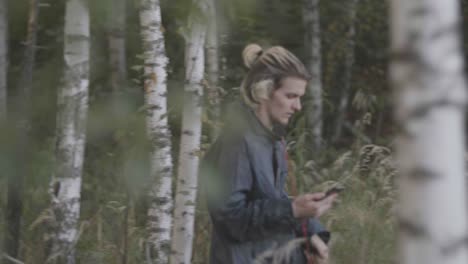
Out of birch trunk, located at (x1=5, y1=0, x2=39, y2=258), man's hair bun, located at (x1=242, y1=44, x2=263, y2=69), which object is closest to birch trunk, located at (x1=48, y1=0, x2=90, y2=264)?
birch trunk, located at (x1=5, y1=0, x2=39, y2=258)

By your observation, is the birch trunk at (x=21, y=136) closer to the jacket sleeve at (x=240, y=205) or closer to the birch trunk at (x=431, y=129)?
the jacket sleeve at (x=240, y=205)

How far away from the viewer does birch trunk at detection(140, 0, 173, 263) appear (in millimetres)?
5297

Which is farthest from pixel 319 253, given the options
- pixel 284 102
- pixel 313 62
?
pixel 313 62

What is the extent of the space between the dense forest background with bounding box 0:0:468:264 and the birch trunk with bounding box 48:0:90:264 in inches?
3.4

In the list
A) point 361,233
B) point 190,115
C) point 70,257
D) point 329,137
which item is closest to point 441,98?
point 190,115

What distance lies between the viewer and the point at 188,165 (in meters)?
5.59

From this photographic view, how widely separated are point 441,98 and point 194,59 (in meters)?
3.74

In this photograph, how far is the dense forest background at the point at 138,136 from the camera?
11.8 feet

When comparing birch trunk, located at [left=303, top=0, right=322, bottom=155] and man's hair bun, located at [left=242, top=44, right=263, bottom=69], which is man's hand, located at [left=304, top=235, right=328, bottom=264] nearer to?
man's hair bun, located at [left=242, top=44, right=263, bottom=69]

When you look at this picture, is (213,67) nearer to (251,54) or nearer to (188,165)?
(188,165)

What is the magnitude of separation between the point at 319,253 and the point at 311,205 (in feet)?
1.38

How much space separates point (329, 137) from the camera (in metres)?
13.0

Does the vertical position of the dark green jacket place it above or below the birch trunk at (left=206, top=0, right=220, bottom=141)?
below

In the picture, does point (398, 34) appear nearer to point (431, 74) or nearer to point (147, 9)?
point (431, 74)
